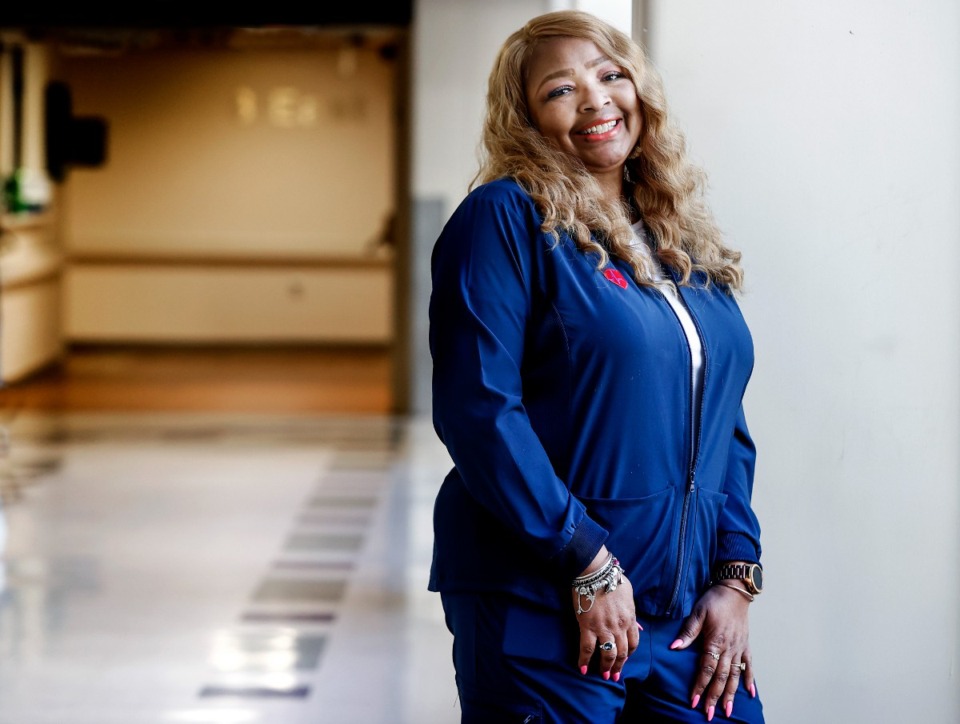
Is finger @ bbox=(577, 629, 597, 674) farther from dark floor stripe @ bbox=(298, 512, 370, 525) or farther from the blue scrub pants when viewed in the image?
dark floor stripe @ bbox=(298, 512, 370, 525)

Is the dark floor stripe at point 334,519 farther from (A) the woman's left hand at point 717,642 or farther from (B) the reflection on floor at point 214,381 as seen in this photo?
(A) the woman's left hand at point 717,642

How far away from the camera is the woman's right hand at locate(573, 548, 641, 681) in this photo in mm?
1619

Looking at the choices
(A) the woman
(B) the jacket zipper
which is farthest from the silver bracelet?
(B) the jacket zipper

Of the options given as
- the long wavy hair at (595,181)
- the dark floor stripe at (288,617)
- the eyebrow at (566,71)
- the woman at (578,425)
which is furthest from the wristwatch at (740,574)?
the dark floor stripe at (288,617)

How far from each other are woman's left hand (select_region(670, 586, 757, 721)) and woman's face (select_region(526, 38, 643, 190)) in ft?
2.00

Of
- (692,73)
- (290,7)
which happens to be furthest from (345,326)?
(692,73)

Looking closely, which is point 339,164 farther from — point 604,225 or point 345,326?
point 604,225

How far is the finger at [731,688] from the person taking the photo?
5.79 feet

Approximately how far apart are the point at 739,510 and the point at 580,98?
611 millimetres

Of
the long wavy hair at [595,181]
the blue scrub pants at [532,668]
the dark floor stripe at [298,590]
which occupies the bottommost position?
the dark floor stripe at [298,590]

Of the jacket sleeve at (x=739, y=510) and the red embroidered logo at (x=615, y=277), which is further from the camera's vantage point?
the jacket sleeve at (x=739, y=510)

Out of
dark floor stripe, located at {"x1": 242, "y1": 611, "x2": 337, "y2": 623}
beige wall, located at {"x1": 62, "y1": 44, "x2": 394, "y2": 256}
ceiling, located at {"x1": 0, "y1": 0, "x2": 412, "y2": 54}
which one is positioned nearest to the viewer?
dark floor stripe, located at {"x1": 242, "y1": 611, "x2": 337, "y2": 623}

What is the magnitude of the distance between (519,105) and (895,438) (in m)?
0.94

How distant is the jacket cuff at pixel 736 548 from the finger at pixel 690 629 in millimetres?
91
